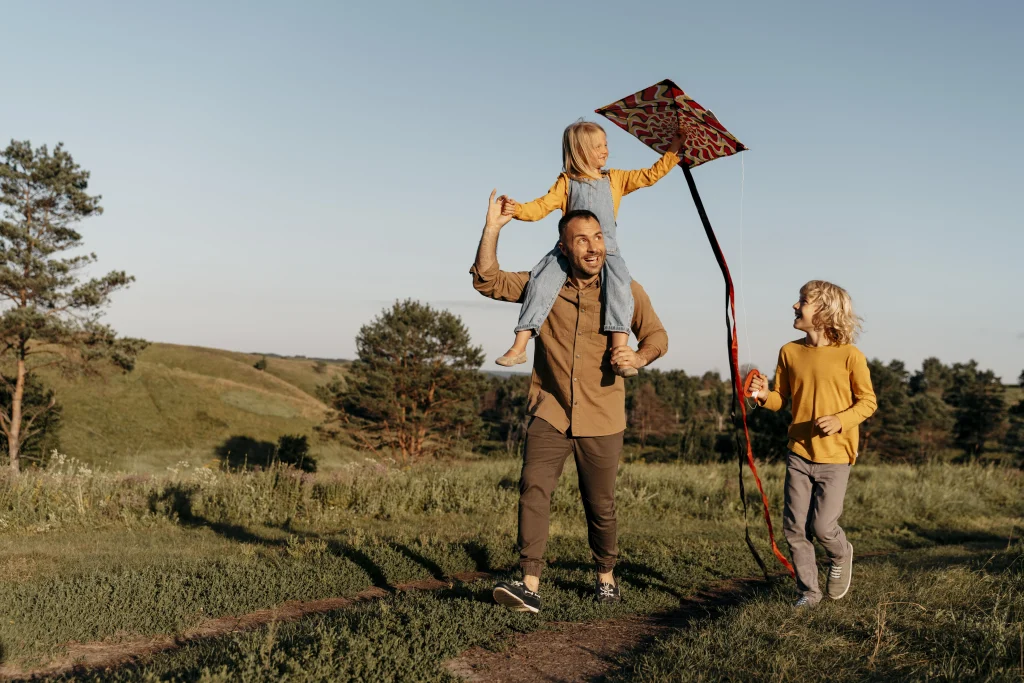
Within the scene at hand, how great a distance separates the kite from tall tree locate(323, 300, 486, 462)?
38.6 metres

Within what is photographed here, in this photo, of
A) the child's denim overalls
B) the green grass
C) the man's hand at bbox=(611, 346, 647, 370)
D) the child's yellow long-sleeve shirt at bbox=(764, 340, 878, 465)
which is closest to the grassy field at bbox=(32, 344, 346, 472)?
the child's denim overalls

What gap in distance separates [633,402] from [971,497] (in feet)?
272

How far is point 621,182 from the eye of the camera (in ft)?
16.5

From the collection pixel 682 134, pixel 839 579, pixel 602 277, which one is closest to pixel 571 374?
pixel 602 277

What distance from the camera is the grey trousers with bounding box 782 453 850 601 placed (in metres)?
4.86

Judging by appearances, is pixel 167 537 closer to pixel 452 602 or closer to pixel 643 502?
pixel 452 602

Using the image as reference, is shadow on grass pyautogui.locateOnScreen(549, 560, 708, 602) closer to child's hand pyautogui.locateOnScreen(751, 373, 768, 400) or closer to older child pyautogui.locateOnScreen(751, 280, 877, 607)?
older child pyautogui.locateOnScreen(751, 280, 877, 607)

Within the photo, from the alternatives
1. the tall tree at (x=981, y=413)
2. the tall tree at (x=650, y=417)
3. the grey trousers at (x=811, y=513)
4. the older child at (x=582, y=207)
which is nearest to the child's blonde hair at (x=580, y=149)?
the older child at (x=582, y=207)

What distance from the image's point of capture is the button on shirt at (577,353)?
4.66m

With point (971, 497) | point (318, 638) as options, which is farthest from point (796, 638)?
point (971, 497)

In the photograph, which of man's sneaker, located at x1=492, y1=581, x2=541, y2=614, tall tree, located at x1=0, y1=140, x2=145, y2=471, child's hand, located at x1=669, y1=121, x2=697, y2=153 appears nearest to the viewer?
man's sneaker, located at x1=492, y1=581, x2=541, y2=614

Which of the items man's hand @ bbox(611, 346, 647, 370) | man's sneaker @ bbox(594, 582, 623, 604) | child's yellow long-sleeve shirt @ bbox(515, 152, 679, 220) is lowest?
man's sneaker @ bbox(594, 582, 623, 604)

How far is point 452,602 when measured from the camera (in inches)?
178

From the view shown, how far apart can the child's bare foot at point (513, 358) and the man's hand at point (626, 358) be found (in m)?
0.58
